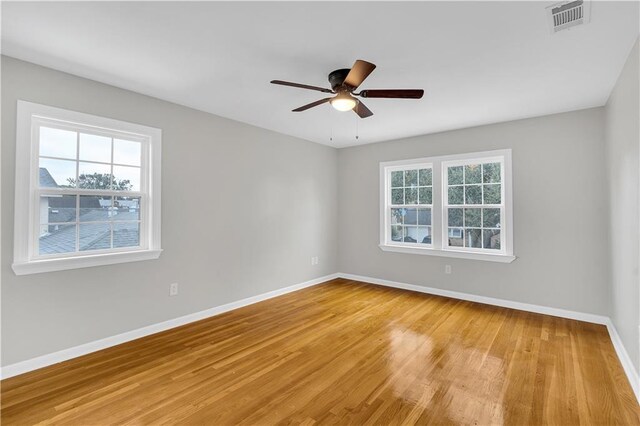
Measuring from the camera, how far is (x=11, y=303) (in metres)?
2.46

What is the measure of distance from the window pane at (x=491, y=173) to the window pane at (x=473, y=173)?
0.06 metres

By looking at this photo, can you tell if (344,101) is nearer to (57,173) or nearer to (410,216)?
(57,173)

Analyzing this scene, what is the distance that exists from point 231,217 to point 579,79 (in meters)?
4.15

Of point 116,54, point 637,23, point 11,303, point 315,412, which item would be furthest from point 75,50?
point 637,23

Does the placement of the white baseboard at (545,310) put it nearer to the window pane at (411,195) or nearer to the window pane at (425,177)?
the window pane at (411,195)

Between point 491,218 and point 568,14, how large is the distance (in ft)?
9.62

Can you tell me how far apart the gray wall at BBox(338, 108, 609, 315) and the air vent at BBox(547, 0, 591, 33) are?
7.40 feet

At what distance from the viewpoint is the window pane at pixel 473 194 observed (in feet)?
14.6

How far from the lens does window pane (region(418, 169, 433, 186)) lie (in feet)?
16.4

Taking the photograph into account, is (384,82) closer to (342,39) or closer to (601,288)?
(342,39)

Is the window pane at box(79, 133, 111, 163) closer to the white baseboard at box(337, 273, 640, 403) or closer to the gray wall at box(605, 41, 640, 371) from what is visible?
the white baseboard at box(337, 273, 640, 403)

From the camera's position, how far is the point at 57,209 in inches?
108

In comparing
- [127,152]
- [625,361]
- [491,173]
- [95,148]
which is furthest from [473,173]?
[95,148]

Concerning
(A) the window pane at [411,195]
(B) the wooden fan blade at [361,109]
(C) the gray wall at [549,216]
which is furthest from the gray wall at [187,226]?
(C) the gray wall at [549,216]
